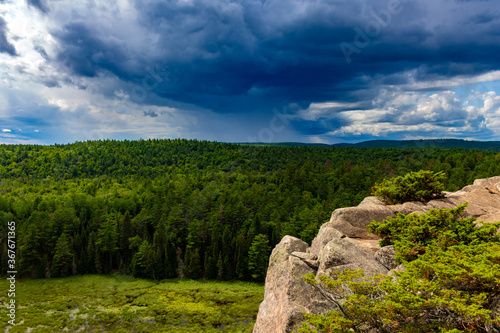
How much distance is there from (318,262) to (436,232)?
22.9 feet

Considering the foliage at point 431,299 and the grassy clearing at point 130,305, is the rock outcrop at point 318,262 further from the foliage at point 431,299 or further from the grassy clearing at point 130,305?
A: the grassy clearing at point 130,305

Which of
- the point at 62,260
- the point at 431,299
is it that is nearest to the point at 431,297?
the point at 431,299

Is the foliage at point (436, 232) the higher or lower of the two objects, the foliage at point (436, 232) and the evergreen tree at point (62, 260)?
the higher

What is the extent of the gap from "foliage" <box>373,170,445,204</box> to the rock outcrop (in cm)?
282

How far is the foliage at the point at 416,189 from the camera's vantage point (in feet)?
86.6

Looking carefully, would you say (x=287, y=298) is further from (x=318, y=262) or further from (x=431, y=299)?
(x=431, y=299)

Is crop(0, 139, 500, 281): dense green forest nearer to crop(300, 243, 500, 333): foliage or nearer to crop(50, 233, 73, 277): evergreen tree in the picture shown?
crop(50, 233, 73, 277): evergreen tree

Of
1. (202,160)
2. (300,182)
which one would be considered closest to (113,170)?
(202,160)

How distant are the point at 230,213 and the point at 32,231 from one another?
2004 inches

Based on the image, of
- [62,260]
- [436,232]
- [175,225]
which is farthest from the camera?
[175,225]

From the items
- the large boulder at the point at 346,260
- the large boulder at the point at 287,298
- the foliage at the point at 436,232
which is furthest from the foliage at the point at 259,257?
the foliage at the point at 436,232

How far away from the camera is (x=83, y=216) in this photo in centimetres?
8944

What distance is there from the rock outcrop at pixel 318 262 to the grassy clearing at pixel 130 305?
1148 inches

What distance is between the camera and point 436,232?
637 inches
